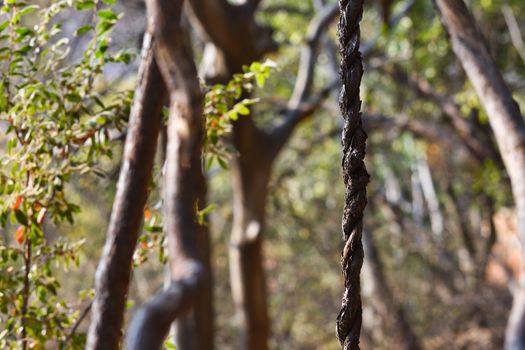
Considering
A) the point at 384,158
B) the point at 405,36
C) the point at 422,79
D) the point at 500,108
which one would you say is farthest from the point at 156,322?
the point at 384,158

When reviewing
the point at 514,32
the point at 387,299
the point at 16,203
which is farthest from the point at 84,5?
the point at 387,299

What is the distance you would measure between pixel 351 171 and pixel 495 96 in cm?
209

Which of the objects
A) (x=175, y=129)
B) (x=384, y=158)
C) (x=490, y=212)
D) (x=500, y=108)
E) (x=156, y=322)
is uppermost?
(x=384, y=158)

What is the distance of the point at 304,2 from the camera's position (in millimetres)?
13875

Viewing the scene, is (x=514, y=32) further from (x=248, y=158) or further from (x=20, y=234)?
(x=20, y=234)

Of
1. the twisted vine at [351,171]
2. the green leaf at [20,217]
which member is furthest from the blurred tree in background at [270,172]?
the twisted vine at [351,171]

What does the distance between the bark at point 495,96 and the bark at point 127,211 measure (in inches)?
63.0

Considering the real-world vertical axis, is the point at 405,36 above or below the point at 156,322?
above

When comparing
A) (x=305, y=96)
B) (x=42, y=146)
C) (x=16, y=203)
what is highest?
(x=305, y=96)

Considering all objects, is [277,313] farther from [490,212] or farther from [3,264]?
[3,264]

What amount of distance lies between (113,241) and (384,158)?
12.6 metres

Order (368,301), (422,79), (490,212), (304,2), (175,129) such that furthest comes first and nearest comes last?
(368,301)
(304,2)
(490,212)
(422,79)
(175,129)

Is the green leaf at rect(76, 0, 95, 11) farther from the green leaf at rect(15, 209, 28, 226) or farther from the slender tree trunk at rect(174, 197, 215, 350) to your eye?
the slender tree trunk at rect(174, 197, 215, 350)

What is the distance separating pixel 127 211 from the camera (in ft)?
9.53
